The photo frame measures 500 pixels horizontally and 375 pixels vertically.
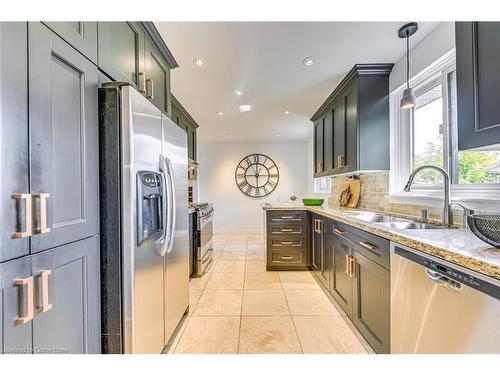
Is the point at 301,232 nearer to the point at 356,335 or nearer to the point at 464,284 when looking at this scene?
the point at 356,335

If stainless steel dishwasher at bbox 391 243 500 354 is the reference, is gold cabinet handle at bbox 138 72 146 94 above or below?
above

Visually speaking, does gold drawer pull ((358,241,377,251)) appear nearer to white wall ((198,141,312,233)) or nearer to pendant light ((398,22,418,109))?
pendant light ((398,22,418,109))

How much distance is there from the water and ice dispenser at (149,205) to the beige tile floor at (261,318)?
985 mm

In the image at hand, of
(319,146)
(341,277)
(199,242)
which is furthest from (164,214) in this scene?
(319,146)

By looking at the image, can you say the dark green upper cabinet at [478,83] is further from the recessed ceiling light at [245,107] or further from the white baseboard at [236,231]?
the white baseboard at [236,231]

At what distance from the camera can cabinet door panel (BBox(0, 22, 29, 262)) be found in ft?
2.31

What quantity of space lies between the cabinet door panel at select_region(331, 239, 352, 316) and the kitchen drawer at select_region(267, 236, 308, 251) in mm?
938

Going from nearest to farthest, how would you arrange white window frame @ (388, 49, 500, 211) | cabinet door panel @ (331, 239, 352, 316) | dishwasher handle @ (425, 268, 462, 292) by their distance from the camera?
dishwasher handle @ (425, 268, 462, 292) → white window frame @ (388, 49, 500, 211) → cabinet door panel @ (331, 239, 352, 316)

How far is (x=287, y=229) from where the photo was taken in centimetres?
325

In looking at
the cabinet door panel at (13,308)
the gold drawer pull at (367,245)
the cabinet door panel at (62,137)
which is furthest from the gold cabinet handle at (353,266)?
the cabinet door panel at (13,308)

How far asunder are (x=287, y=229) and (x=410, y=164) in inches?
65.9

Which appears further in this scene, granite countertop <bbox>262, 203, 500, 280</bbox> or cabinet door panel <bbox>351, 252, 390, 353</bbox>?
cabinet door panel <bbox>351, 252, 390, 353</bbox>

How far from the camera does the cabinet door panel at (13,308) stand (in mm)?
697

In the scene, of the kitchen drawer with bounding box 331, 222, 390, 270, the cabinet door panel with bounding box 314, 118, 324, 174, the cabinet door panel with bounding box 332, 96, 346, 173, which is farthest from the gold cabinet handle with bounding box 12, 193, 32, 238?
the cabinet door panel with bounding box 314, 118, 324, 174
